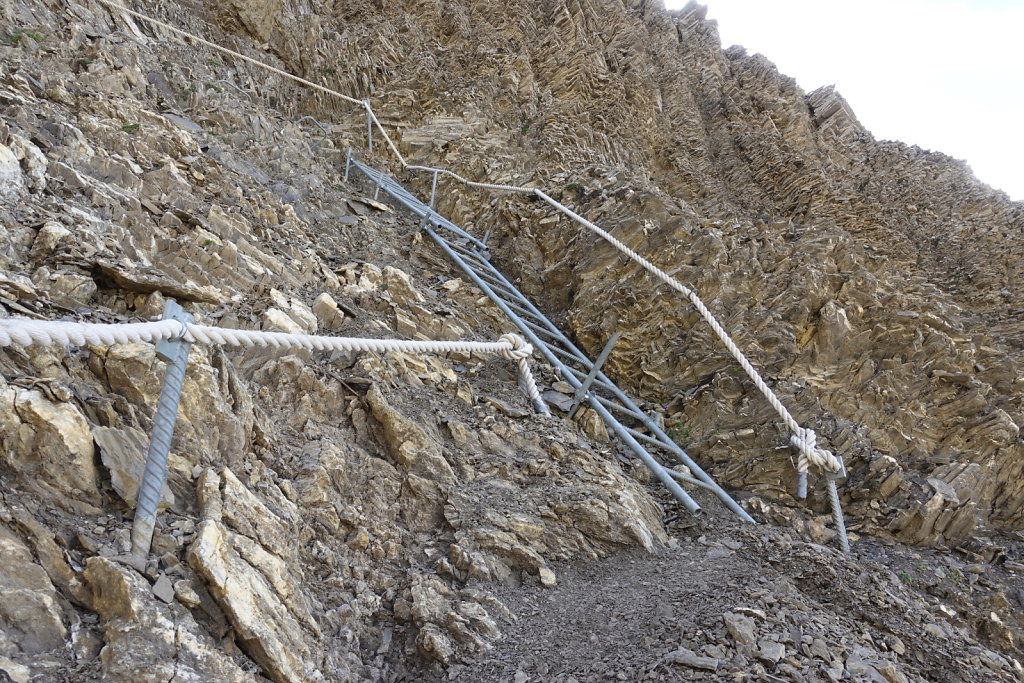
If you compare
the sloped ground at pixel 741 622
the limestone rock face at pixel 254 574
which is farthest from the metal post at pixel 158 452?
the sloped ground at pixel 741 622

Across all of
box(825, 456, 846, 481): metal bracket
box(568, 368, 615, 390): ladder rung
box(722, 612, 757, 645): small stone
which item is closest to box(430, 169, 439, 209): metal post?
box(568, 368, 615, 390): ladder rung

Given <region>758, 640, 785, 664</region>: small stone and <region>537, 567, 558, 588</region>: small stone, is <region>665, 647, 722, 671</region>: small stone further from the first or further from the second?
<region>537, 567, 558, 588</region>: small stone

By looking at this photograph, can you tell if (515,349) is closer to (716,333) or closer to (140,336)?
(716,333)

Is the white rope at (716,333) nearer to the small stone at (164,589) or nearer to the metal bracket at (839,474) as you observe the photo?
the metal bracket at (839,474)

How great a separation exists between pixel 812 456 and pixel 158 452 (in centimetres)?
496

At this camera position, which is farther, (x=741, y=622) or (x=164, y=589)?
(x=741, y=622)

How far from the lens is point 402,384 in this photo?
14.7 feet

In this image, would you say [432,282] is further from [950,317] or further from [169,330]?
[950,317]

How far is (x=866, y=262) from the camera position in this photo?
6.91 meters

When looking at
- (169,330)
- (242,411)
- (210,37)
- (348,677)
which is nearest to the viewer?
(169,330)

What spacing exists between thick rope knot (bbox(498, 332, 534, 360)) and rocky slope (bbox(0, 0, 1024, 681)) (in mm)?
260

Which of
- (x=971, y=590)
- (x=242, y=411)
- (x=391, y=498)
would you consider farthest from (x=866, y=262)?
(x=242, y=411)

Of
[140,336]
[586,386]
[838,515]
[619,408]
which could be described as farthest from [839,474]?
[140,336]

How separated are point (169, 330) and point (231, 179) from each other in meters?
4.46
